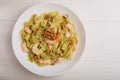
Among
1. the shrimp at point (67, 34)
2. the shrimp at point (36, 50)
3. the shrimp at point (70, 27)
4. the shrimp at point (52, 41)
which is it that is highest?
the shrimp at point (70, 27)

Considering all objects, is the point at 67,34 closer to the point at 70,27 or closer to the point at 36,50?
the point at 70,27

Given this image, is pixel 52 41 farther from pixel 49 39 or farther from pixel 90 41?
pixel 90 41

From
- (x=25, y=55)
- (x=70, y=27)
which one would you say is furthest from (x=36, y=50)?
(x=70, y=27)

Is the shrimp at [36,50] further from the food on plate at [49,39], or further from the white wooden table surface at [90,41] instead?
the white wooden table surface at [90,41]

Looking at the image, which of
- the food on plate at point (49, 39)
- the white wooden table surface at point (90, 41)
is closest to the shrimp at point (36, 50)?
the food on plate at point (49, 39)

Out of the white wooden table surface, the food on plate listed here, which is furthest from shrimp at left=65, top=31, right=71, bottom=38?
the white wooden table surface
